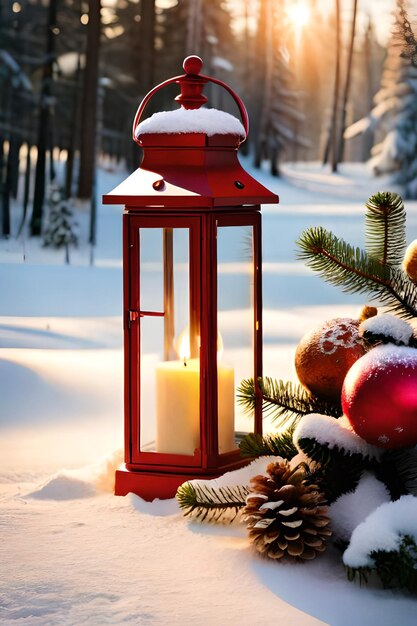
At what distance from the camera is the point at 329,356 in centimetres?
207

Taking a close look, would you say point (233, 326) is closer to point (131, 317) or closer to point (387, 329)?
point (131, 317)

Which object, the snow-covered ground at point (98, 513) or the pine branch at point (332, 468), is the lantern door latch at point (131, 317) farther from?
the pine branch at point (332, 468)

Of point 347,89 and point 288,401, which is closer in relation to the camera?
point 288,401

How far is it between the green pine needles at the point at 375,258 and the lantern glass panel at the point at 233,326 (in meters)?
0.18

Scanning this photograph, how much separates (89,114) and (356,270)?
437 cm

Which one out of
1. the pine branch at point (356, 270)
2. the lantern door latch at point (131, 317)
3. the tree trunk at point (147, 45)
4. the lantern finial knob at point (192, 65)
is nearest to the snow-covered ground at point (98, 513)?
the lantern door latch at point (131, 317)

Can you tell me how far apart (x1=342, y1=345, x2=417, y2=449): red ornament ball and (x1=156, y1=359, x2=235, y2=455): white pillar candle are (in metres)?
0.41

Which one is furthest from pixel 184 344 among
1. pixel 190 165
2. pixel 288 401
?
pixel 190 165

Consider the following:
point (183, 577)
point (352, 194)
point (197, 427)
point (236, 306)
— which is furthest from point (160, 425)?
point (352, 194)

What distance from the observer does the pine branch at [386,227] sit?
195 centimetres

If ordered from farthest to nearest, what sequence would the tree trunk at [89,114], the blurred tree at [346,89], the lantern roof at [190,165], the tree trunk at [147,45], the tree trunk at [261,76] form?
1. the tree trunk at [147,45]
2. the tree trunk at [89,114]
3. the tree trunk at [261,76]
4. the blurred tree at [346,89]
5. the lantern roof at [190,165]

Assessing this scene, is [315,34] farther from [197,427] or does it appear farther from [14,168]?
[197,427]

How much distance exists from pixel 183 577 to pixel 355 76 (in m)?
4.14

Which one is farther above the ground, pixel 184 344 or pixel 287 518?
pixel 184 344
